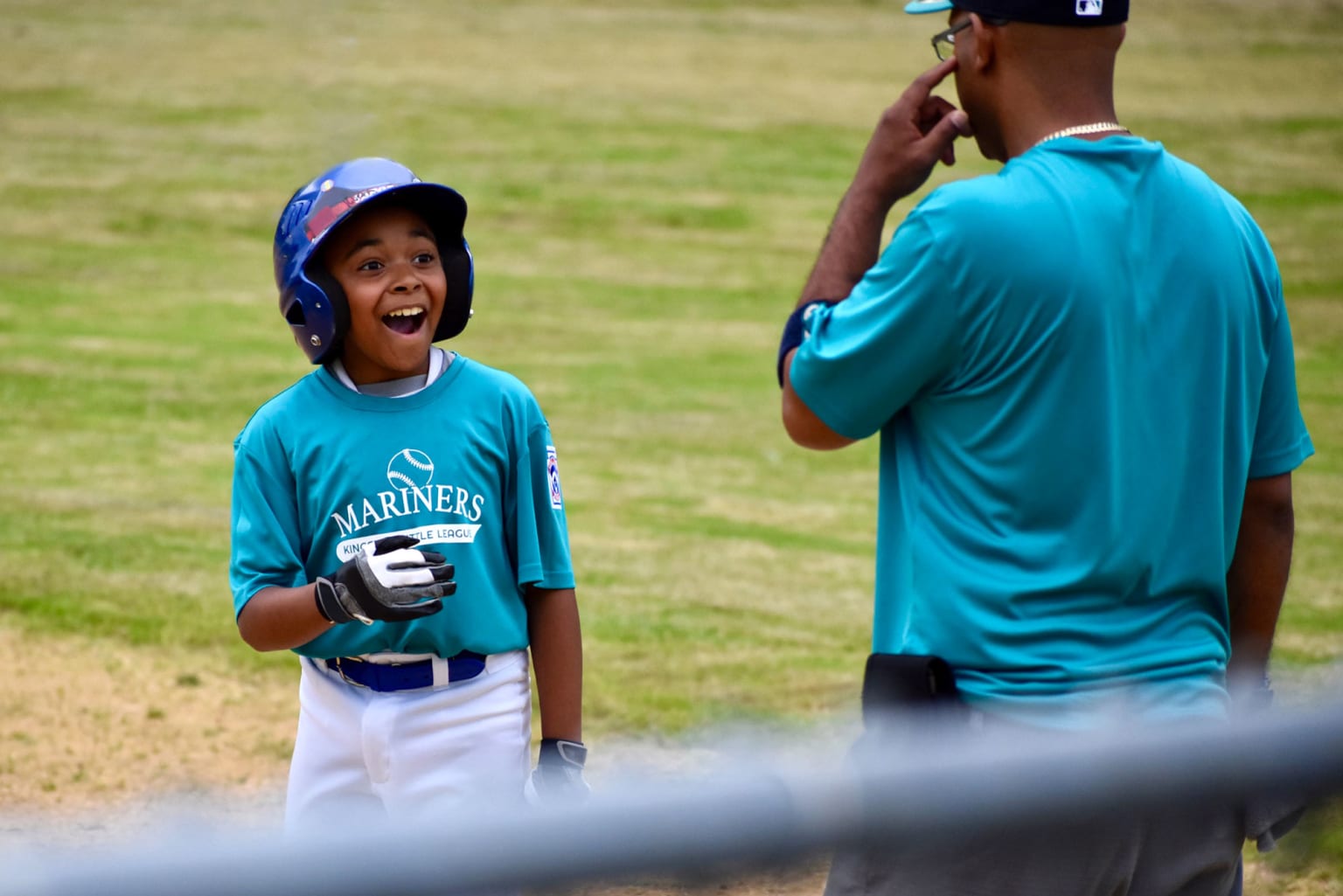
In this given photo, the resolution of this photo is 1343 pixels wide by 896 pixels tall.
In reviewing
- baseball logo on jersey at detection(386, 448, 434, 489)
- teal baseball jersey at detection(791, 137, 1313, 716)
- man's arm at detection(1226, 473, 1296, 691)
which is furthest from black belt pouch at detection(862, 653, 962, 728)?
baseball logo on jersey at detection(386, 448, 434, 489)

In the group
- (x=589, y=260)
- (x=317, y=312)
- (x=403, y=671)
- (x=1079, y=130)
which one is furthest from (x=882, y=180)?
(x=589, y=260)

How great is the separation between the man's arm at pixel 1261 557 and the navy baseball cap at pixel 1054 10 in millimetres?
723

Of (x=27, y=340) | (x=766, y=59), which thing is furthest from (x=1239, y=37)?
(x=27, y=340)

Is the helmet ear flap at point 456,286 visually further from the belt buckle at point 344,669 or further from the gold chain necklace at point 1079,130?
the gold chain necklace at point 1079,130

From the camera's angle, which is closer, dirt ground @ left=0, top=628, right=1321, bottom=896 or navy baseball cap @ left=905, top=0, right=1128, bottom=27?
navy baseball cap @ left=905, top=0, right=1128, bottom=27

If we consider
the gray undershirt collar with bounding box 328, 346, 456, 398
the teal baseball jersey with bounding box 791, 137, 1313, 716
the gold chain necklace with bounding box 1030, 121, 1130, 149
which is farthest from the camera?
the gray undershirt collar with bounding box 328, 346, 456, 398

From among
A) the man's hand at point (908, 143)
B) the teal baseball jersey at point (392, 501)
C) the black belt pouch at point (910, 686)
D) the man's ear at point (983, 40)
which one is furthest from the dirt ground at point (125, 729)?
the man's ear at point (983, 40)

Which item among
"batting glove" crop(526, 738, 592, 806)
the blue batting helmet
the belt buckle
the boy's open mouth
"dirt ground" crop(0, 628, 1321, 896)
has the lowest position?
"dirt ground" crop(0, 628, 1321, 896)

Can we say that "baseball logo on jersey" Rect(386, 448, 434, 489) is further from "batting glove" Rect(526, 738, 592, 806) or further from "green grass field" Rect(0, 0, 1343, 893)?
"green grass field" Rect(0, 0, 1343, 893)

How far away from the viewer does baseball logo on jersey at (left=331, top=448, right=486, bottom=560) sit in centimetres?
286

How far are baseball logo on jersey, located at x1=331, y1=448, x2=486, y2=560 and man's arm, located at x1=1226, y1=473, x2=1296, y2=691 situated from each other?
1.27 metres

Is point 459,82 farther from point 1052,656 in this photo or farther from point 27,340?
point 1052,656

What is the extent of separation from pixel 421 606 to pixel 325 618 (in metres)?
0.18

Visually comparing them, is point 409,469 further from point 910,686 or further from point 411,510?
point 910,686
